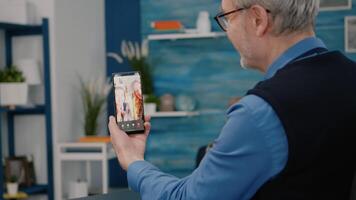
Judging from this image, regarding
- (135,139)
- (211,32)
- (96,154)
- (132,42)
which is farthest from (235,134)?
(132,42)

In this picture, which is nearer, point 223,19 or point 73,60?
point 223,19

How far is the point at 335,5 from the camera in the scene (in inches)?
174

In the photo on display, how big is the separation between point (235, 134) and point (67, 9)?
11.8 ft

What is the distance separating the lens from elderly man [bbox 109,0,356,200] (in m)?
0.97

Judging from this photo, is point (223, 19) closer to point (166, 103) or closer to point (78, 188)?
point (78, 188)

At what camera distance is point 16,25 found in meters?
4.00

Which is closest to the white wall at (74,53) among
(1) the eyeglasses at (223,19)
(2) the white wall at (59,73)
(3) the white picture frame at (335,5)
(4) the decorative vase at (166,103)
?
(2) the white wall at (59,73)

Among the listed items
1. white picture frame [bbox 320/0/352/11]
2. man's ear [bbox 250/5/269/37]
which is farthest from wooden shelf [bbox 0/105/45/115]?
man's ear [bbox 250/5/269/37]

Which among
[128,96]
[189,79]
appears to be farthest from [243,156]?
[189,79]

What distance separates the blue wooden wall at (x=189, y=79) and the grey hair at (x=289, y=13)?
3498 mm

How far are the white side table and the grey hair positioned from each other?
3.14m

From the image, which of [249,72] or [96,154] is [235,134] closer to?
[96,154]

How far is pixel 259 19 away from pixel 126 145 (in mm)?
390

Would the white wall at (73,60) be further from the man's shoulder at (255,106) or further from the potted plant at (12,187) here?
the man's shoulder at (255,106)
